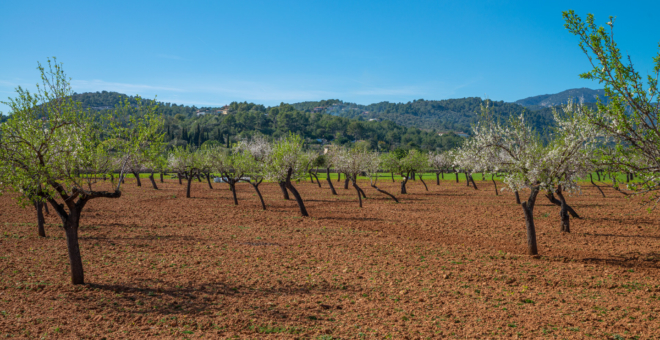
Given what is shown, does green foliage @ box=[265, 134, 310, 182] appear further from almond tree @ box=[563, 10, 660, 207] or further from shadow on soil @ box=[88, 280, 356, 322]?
almond tree @ box=[563, 10, 660, 207]

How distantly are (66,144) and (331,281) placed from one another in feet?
25.9

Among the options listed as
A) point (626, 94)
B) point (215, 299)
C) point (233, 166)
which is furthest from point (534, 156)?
point (233, 166)

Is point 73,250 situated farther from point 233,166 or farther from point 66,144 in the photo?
point 233,166

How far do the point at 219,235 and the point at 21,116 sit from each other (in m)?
9.44

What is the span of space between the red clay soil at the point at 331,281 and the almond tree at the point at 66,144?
2.36 m

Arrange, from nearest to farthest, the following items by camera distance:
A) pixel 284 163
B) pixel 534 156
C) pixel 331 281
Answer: pixel 331 281
pixel 534 156
pixel 284 163

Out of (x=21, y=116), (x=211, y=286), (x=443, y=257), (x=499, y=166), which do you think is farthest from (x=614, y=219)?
(x=21, y=116)

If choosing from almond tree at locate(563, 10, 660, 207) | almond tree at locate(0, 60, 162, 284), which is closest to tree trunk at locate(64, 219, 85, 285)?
almond tree at locate(0, 60, 162, 284)

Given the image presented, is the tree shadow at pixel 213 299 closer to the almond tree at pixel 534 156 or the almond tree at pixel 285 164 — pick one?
→ the almond tree at pixel 534 156

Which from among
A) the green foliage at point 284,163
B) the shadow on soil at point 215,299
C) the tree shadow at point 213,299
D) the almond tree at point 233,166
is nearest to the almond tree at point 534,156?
the tree shadow at point 213,299

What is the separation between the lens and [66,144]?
29.5ft

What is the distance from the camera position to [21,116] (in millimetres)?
9227

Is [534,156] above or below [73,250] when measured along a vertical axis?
above

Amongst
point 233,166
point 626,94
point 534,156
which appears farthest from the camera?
point 233,166
